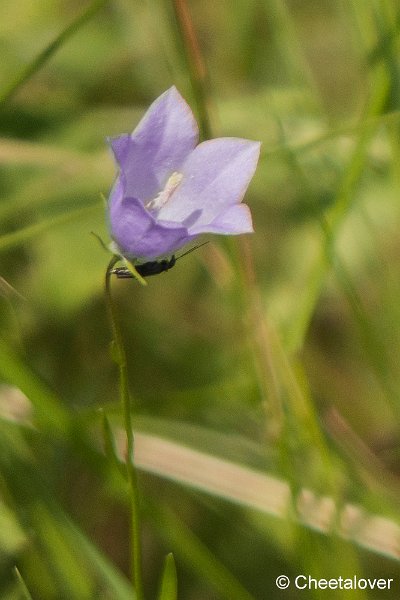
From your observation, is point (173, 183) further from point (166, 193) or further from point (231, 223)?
point (231, 223)

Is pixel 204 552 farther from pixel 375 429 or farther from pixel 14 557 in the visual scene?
pixel 375 429

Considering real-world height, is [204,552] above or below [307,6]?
below

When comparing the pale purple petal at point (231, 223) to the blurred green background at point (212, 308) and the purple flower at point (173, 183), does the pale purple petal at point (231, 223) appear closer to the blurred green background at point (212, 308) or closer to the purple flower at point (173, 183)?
the purple flower at point (173, 183)

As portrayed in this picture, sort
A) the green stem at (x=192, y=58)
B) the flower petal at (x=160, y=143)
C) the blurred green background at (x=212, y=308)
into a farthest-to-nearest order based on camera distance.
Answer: the green stem at (x=192, y=58), the blurred green background at (x=212, y=308), the flower petal at (x=160, y=143)

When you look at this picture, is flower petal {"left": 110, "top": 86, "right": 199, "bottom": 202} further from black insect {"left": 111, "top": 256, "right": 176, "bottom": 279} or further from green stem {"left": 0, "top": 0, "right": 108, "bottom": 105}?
green stem {"left": 0, "top": 0, "right": 108, "bottom": 105}

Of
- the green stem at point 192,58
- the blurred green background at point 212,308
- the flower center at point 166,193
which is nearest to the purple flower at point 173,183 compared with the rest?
the flower center at point 166,193

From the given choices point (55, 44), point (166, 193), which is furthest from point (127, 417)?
point (55, 44)

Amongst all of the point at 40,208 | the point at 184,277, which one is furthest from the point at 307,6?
the point at 40,208

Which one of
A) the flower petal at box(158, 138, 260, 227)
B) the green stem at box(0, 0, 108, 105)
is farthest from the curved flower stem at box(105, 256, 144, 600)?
the green stem at box(0, 0, 108, 105)
